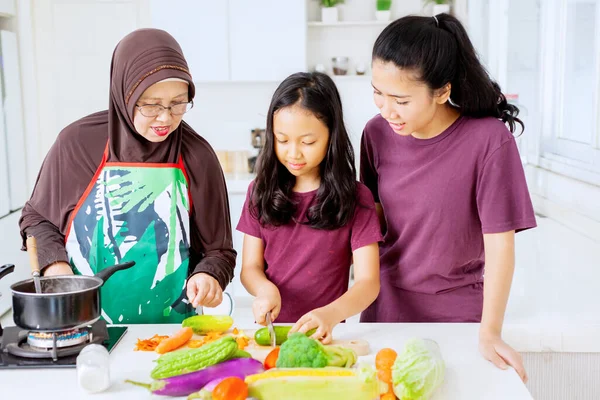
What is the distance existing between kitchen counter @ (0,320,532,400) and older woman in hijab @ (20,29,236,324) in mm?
177

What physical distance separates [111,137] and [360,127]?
3.01 m

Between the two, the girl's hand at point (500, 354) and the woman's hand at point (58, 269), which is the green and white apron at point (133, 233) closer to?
the woman's hand at point (58, 269)

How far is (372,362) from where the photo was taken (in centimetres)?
129

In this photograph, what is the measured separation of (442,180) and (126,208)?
702 millimetres

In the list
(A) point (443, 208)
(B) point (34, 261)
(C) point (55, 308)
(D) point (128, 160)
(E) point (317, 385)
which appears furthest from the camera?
(D) point (128, 160)

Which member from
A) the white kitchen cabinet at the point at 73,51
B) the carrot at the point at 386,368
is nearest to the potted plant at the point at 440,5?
the white kitchen cabinet at the point at 73,51

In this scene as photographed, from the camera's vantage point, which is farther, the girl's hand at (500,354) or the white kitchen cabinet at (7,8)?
the white kitchen cabinet at (7,8)

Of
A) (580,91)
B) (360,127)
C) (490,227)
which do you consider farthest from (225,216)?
(360,127)

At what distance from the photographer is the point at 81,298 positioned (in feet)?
3.98

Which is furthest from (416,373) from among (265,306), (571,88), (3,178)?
(3,178)

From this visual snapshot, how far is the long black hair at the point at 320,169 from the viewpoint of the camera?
1.56 metres

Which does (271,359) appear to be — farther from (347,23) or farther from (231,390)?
(347,23)

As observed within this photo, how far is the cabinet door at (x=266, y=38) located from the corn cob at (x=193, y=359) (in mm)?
3075

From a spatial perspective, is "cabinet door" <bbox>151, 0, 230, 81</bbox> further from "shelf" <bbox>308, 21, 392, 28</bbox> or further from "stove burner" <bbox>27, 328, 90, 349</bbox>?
"stove burner" <bbox>27, 328, 90, 349</bbox>
